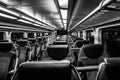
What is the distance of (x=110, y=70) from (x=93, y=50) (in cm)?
163

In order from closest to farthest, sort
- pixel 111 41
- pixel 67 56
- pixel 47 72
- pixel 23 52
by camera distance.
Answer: pixel 47 72 < pixel 67 56 < pixel 23 52 < pixel 111 41

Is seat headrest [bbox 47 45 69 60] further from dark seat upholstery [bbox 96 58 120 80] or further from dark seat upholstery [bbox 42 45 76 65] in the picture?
dark seat upholstery [bbox 96 58 120 80]

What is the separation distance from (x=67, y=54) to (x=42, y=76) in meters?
1.82

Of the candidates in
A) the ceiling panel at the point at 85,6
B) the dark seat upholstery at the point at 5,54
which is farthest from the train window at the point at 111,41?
the dark seat upholstery at the point at 5,54

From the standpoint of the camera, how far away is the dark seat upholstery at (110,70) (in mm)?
1387

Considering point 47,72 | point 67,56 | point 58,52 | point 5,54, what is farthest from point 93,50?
point 5,54

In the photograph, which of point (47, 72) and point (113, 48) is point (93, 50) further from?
point (113, 48)

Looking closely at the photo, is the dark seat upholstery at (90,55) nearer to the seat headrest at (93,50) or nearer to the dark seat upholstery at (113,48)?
the seat headrest at (93,50)

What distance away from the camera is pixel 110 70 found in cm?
139

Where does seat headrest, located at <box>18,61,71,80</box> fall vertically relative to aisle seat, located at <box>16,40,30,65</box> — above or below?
above

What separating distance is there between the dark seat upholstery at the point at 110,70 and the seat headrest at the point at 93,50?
5.06ft

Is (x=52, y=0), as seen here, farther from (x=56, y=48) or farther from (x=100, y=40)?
(x=100, y=40)

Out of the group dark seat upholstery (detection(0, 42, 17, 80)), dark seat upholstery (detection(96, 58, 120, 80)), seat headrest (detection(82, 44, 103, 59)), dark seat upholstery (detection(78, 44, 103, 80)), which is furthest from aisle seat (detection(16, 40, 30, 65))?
dark seat upholstery (detection(96, 58, 120, 80))

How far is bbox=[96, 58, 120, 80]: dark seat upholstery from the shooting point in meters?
1.39
